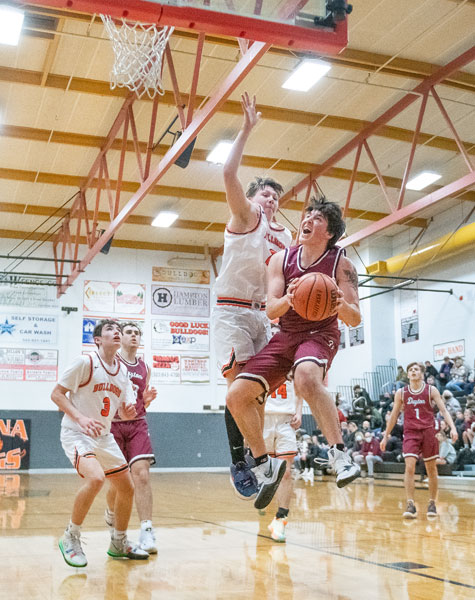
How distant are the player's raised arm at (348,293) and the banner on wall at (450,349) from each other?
636 inches

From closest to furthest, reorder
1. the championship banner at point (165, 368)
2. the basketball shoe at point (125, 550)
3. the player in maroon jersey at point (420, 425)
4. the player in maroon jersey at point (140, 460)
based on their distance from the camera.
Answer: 1. the basketball shoe at point (125, 550)
2. the player in maroon jersey at point (140, 460)
3. the player in maroon jersey at point (420, 425)
4. the championship banner at point (165, 368)

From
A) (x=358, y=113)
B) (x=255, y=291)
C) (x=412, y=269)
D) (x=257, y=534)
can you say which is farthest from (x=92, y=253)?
(x=255, y=291)

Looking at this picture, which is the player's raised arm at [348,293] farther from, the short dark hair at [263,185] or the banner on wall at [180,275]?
the banner on wall at [180,275]

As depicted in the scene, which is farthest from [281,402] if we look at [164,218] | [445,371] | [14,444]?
[14,444]

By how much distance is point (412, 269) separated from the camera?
69.4 ft

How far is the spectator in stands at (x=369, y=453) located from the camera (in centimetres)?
1764

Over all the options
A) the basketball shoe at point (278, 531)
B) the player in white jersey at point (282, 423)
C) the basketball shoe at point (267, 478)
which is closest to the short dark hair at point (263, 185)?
the basketball shoe at point (267, 478)

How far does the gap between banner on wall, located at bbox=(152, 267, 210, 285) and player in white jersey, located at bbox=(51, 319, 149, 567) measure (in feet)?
58.1

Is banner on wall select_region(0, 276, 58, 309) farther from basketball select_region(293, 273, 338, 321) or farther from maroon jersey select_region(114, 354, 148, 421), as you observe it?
basketball select_region(293, 273, 338, 321)

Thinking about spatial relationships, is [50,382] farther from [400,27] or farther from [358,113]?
[400,27]

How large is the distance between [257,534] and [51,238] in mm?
16668

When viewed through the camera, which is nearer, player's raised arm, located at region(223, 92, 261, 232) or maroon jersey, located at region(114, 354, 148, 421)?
player's raised arm, located at region(223, 92, 261, 232)

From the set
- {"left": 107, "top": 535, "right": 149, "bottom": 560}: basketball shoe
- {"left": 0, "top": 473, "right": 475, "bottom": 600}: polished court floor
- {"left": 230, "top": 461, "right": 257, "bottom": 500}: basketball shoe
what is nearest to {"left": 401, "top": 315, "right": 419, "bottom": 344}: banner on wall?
{"left": 0, "top": 473, "right": 475, "bottom": 600}: polished court floor

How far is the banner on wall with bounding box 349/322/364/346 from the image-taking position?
23.4m
